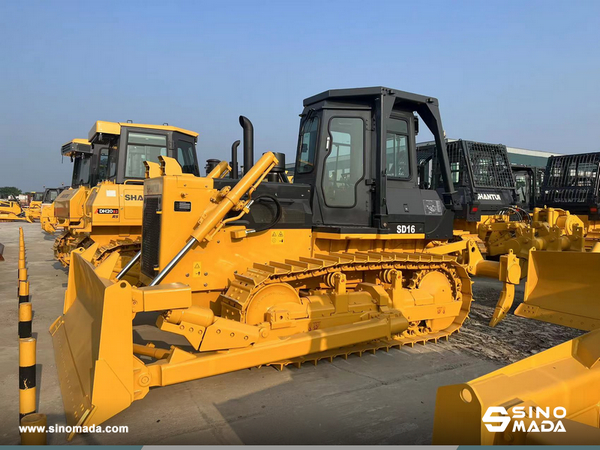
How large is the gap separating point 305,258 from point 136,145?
5.98m

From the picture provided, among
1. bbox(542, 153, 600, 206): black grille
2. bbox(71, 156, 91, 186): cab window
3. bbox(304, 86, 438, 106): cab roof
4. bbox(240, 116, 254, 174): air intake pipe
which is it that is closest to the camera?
bbox(240, 116, 254, 174): air intake pipe

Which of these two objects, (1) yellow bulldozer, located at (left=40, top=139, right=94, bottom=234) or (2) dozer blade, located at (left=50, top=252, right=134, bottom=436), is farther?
(1) yellow bulldozer, located at (left=40, top=139, right=94, bottom=234)

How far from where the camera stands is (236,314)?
4.56m

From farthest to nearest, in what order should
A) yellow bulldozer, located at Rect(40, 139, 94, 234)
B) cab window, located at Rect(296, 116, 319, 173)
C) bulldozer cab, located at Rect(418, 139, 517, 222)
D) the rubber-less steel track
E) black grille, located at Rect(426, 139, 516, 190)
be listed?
1. black grille, located at Rect(426, 139, 516, 190)
2. bulldozer cab, located at Rect(418, 139, 517, 222)
3. yellow bulldozer, located at Rect(40, 139, 94, 234)
4. cab window, located at Rect(296, 116, 319, 173)
5. the rubber-less steel track

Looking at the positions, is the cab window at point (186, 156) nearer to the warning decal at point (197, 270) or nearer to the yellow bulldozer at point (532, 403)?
the warning decal at point (197, 270)

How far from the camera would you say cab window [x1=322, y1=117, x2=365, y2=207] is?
5457 mm

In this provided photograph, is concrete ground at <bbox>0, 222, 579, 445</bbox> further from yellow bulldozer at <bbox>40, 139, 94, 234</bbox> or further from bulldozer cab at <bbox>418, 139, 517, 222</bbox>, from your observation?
bulldozer cab at <bbox>418, 139, 517, 222</bbox>

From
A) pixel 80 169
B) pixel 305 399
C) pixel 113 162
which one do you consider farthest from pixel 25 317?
pixel 80 169

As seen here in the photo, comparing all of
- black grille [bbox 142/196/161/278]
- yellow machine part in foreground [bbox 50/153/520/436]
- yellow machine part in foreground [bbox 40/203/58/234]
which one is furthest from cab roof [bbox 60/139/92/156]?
black grille [bbox 142/196/161/278]

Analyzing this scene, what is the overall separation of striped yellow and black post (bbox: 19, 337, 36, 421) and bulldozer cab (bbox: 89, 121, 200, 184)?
6.50 m

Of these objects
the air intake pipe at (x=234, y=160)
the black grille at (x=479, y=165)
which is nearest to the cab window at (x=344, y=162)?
the air intake pipe at (x=234, y=160)

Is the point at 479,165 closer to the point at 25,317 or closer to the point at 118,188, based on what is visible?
the point at 118,188

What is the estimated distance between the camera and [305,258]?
5.23 m

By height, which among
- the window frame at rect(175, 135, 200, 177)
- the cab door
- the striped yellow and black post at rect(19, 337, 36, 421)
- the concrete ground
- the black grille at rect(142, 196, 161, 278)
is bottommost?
the concrete ground
